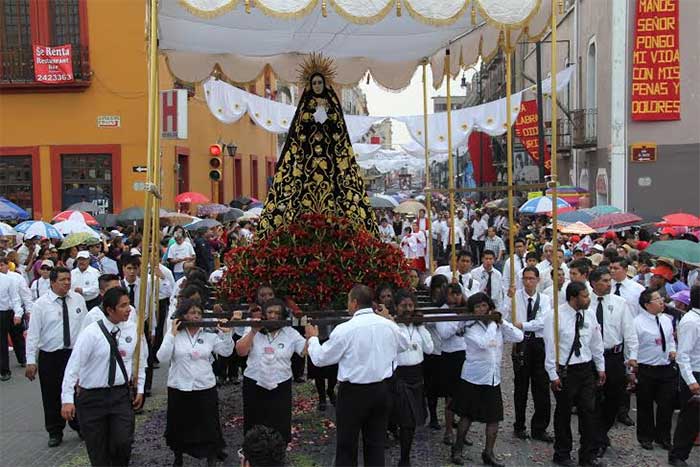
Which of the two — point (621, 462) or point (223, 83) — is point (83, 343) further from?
point (223, 83)

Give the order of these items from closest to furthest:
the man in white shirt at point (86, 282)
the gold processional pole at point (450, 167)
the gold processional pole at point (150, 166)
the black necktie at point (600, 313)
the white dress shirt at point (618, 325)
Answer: the gold processional pole at point (150, 166), the white dress shirt at point (618, 325), the black necktie at point (600, 313), the gold processional pole at point (450, 167), the man in white shirt at point (86, 282)

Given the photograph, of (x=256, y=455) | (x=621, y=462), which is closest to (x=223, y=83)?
(x=621, y=462)

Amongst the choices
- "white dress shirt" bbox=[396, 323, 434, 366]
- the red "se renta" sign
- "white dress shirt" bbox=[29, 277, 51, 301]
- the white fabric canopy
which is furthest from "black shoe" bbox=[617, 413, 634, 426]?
the red "se renta" sign

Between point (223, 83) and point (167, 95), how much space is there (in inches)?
168

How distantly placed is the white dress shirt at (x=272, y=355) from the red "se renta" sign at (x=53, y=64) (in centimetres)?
1578

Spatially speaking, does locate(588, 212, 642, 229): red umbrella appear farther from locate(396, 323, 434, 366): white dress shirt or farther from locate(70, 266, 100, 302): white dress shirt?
locate(70, 266, 100, 302): white dress shirt

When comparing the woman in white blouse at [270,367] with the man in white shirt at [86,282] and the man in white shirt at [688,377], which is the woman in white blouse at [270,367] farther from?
the man in white shirt at [86,282]

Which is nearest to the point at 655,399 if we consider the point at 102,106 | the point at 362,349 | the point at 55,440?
the point at 362,349

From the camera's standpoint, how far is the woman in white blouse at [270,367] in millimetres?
6371

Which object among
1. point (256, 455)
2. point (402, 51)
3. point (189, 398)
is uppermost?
point (402, 51)

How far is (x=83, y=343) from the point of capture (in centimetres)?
568

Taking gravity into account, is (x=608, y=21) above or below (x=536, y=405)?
above

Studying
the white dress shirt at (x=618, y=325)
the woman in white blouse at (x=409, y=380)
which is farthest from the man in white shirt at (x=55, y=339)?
the white dress shirt at (x=618, y=325)

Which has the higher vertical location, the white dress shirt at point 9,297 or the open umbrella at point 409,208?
the open umbrella at point 409,208
